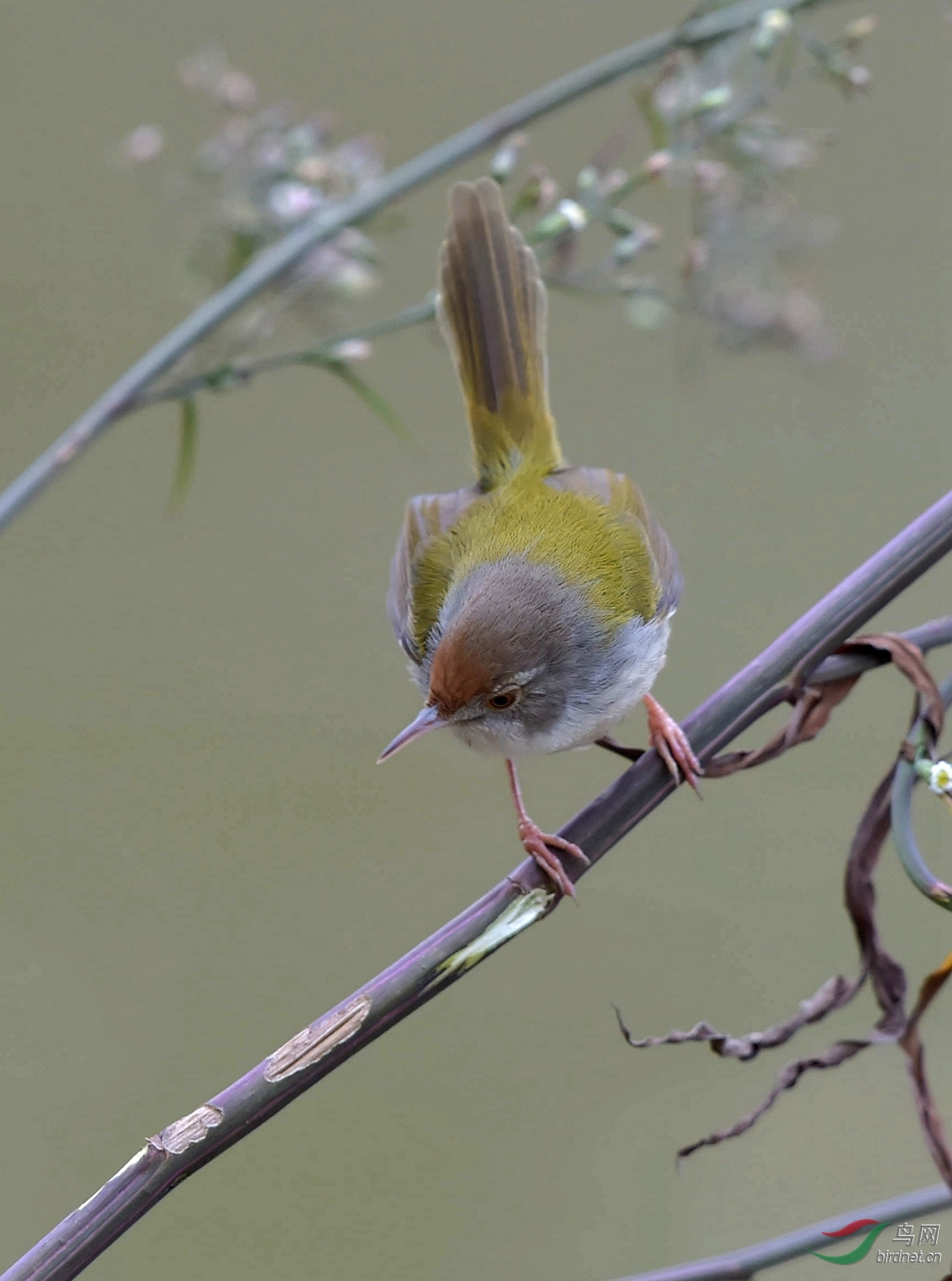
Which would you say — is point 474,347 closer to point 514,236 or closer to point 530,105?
point 514,236

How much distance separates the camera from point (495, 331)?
167 centimetres

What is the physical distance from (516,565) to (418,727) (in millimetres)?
251

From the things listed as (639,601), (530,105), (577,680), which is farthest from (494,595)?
(530,105)

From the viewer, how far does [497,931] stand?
28.7 inches

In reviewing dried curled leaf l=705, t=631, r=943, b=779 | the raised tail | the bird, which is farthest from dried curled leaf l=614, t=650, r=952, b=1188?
the raised tail

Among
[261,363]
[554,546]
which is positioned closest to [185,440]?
[261,363]

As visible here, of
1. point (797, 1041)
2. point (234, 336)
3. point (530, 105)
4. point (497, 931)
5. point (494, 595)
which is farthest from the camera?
point (797, 1041)

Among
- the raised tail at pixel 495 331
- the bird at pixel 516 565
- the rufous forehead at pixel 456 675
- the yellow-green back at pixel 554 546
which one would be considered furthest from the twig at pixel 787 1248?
the raised tail at pixel 495 331

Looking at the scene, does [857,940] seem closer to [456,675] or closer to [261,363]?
[456,675]

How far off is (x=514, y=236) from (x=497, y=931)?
1.09 meters

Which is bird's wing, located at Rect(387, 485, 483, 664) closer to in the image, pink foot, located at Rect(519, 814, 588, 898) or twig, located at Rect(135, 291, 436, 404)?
twig, located at Rect(135, 291, 436, 404)

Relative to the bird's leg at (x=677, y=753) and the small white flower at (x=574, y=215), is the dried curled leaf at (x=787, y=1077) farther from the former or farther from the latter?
the small white flower at (x=574, y=215)

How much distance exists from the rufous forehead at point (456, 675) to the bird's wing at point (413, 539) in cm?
23

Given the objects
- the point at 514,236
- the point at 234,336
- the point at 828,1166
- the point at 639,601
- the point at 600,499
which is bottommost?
the point at 828,1166
